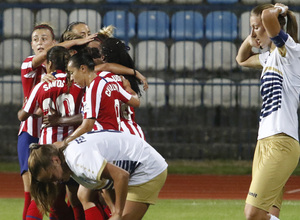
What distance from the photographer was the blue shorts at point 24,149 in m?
6.35

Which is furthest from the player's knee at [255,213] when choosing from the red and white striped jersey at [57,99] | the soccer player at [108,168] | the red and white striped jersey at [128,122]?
the red and white striped jersey at [57,99]

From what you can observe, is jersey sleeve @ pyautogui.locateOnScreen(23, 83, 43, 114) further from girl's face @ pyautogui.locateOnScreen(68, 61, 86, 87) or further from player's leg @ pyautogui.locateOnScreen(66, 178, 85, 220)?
player's leg @ pyautogui.locateOnScreen(66, 178, 85, 220)

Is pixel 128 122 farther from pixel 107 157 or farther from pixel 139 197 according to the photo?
pixel 107 157

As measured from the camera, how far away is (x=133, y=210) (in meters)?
4.79

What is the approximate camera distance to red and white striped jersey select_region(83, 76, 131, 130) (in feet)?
18.2

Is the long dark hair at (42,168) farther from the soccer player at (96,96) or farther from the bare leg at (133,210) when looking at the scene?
the soccer player at (96,96)

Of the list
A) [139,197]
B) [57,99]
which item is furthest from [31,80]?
[139,197]

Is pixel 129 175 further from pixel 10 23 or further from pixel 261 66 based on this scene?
pixel 10 23

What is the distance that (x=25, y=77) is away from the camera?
21.2 ft

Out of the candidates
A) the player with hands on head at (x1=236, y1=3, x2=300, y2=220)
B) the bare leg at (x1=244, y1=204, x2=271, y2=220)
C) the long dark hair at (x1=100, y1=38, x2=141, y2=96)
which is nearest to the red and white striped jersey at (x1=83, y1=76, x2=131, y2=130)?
the long dark hair at (x1=100, y1=38, x2=141, y2=96)

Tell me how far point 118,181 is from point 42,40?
259 cm

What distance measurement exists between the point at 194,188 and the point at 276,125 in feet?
19.6

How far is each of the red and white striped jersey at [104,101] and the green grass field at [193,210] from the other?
7.72ft

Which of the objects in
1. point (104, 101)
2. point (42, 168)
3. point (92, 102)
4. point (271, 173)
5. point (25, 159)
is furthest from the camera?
point (25, 159)
